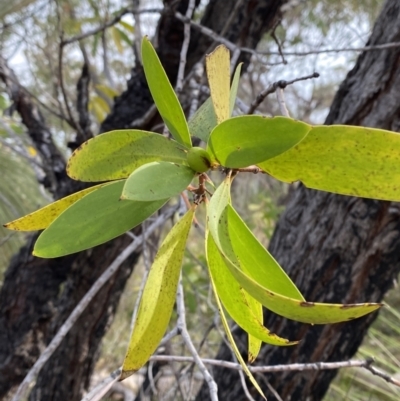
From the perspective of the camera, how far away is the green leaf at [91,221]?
0.86ft

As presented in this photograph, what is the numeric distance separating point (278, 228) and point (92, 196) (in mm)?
535

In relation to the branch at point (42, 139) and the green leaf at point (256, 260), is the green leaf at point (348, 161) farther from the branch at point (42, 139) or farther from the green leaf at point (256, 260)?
the branch at point (42, 139)

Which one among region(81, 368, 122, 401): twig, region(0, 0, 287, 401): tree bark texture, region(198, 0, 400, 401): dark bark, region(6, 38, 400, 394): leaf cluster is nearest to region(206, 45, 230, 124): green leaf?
region(6, 38, 400, 394): leaf cluster

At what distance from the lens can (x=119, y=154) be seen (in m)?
0.27

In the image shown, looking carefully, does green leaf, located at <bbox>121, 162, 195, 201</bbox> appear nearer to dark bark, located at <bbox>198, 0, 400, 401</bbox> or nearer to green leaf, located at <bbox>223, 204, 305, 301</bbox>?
green leaf, located at <bbox>223, 204, 305, 301</bbox>

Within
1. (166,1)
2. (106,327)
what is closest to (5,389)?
(106,327)

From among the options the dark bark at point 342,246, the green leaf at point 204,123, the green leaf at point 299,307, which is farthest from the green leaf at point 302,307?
the dark bark at point 342,246

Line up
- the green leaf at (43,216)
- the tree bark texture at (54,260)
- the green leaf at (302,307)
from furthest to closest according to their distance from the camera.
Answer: the tree bark texture at (54,260) → the green leaf at (43,216) → the green leaf at (302,307)

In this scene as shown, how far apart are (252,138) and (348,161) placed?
0.16 feet

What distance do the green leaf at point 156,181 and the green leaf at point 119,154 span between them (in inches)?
0.6

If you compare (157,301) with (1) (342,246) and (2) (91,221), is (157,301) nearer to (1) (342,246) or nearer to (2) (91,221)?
(2) (91,221)

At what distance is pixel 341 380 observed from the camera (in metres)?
1.28

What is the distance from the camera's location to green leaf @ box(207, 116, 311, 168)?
0.22m

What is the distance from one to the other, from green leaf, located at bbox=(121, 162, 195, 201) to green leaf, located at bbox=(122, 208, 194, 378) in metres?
0.03
